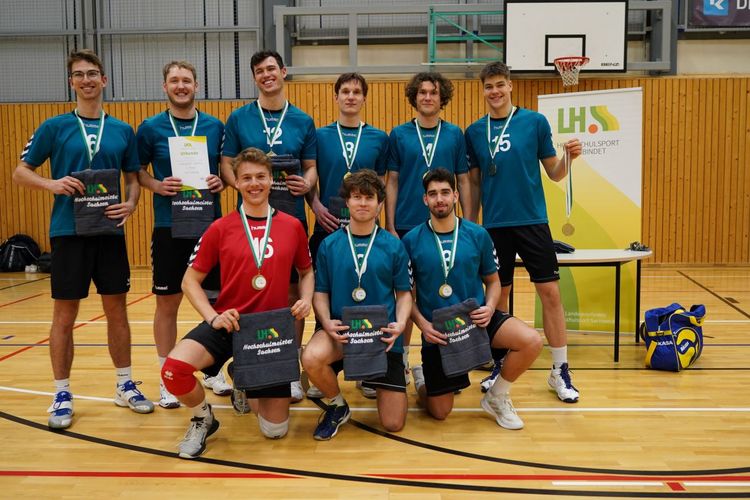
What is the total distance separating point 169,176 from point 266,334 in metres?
1.24

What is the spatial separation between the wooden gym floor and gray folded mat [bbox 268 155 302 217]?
3.91ft

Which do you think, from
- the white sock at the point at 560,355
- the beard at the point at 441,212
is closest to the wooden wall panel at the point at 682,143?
the white sock at the point at 560,355

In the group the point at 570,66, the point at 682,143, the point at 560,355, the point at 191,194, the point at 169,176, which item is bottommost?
the point at 560,355

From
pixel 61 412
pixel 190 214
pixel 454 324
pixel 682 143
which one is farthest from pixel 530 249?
pixel 682 143

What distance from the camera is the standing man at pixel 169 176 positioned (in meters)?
3.67

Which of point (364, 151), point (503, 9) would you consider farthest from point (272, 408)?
point (503, 9)

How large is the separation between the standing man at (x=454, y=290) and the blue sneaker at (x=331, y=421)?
476 mm

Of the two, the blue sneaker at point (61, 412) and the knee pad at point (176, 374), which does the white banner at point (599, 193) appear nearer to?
the knee pad at point (176, 374)

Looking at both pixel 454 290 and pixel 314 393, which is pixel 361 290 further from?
pixel 314 393

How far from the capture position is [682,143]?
32.2ft

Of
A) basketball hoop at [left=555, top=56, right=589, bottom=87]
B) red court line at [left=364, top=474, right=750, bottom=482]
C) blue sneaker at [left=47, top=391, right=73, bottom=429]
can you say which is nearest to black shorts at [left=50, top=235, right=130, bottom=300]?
blue sneaker at [left=47, top=391, right=73, bottom=429]

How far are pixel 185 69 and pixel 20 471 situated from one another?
2222 mm

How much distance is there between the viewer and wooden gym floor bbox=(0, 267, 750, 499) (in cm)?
274

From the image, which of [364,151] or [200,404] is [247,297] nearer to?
[200,404]
